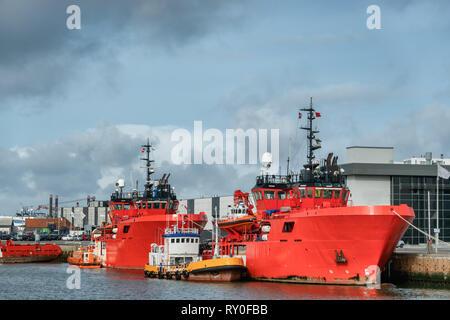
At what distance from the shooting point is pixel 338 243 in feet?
156

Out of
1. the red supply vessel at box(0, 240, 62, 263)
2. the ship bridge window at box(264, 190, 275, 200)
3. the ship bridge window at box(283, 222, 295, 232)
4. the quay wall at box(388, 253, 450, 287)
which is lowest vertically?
the red supply vessel at box(0, 240, 62, 263)

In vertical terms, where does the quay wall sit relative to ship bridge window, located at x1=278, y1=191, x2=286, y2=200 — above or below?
below

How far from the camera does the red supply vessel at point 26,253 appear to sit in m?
88.4

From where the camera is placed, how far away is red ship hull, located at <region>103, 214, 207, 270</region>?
65.3 meters

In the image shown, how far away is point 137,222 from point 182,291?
20808 mm

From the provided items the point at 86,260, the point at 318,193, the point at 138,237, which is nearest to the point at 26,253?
the point at 86,260

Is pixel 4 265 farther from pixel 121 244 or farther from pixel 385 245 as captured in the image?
pixel 385 245

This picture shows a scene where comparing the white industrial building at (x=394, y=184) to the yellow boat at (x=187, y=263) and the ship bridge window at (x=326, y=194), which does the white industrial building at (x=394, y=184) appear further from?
the yellow boat at (x=187, y=263)

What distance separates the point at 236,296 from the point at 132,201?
3440cm

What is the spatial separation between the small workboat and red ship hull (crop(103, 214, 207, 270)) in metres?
3.40

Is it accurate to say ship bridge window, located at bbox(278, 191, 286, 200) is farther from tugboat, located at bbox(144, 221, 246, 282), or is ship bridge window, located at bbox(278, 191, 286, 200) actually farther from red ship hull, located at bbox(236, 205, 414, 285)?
tugboat, located at bbox(144, 221, 246, 282)

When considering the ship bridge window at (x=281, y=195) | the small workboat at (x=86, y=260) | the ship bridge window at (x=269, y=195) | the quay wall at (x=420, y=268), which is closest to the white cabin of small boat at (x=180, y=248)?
the ship bridge window at (x=269, y=195)

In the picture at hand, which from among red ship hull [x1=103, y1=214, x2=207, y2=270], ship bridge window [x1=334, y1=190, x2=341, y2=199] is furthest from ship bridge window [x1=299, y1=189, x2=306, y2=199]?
red ship hull [x1=103, y1=214, x2=207, y2=270]

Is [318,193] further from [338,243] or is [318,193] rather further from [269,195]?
[338,243]
